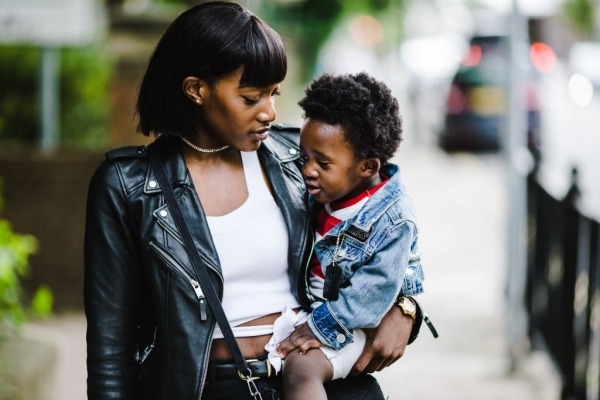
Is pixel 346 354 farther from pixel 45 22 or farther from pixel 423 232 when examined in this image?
pixel 423 232

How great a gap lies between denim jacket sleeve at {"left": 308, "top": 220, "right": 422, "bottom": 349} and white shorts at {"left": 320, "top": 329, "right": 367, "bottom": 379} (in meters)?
0.02

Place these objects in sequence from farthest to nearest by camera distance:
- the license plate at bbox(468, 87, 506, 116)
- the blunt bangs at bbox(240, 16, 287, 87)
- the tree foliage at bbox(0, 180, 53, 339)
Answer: the license plate at bbox(468, 87, 506, 116)
the tree foliage at bbox(0, 180, 53, 339)
the blunt bangs at bbox(240, 16, 287, 87)

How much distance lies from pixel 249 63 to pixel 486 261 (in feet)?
24.9

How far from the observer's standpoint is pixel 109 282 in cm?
242

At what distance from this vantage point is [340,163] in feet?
8.09

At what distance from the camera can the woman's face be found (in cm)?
245

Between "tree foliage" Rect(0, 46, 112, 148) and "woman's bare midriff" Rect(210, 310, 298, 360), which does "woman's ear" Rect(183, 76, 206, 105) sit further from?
"tree foliage" Rect(0, 46, 112, 148)

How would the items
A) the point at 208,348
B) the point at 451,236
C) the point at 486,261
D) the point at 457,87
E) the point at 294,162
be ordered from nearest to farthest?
1. the point at 208,348
2. the point at 294,162
3. the point at 486,261
4. the point at 451,236
5. the point at 457,87

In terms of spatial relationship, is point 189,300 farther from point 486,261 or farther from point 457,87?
point 457,87

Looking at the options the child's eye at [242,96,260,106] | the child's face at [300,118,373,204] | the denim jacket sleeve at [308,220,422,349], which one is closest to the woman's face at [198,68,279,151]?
the child's eye at [242,96,260,106]

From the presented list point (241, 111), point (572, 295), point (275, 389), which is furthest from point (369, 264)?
point (572, 295)

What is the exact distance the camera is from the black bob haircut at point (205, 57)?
244cm

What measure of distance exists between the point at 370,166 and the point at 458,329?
16.9 ft

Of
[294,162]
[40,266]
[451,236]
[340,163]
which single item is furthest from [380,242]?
[451,236]
